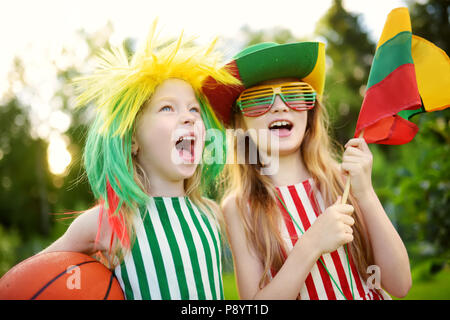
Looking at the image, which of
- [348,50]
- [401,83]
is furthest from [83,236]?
[348,50]

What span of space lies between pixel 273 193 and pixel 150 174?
765mm

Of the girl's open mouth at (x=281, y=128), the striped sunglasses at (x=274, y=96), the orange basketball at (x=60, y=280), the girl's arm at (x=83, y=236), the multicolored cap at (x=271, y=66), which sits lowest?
the orange basketball at (x=60, y=280)

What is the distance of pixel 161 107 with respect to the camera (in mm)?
2025

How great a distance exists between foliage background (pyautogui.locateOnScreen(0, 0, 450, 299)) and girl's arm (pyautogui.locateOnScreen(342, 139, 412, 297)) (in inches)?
62.6

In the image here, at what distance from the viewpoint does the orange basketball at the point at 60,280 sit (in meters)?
1.62

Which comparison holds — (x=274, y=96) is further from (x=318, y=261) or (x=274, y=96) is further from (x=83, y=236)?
(x=83, y=236)

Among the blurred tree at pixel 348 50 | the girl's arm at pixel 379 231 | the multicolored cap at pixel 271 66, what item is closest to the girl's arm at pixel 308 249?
the girl's arm at pixel 379 231

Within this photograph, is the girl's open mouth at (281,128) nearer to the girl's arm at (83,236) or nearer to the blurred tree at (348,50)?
the girl's arm at (83,236)

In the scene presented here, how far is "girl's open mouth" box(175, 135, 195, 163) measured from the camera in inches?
79.3

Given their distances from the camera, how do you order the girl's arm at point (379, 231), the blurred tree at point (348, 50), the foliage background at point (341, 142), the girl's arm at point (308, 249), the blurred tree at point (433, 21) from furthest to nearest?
the blurred tree at point (348, 50), the blurred tree at point (433, 21), the foliage background at point (341, 142), the girl's arm at point (379, 231), the girl's arm at point (308, 249)

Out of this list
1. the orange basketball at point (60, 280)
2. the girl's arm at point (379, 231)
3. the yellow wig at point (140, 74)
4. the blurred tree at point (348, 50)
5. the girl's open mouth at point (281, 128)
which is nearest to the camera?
the orange basketball at point (60, 280)

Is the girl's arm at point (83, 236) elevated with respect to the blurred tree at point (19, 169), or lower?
elevated

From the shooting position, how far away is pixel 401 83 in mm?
1896

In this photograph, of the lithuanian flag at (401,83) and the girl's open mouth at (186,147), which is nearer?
the lithuanian flag at (401,83)
